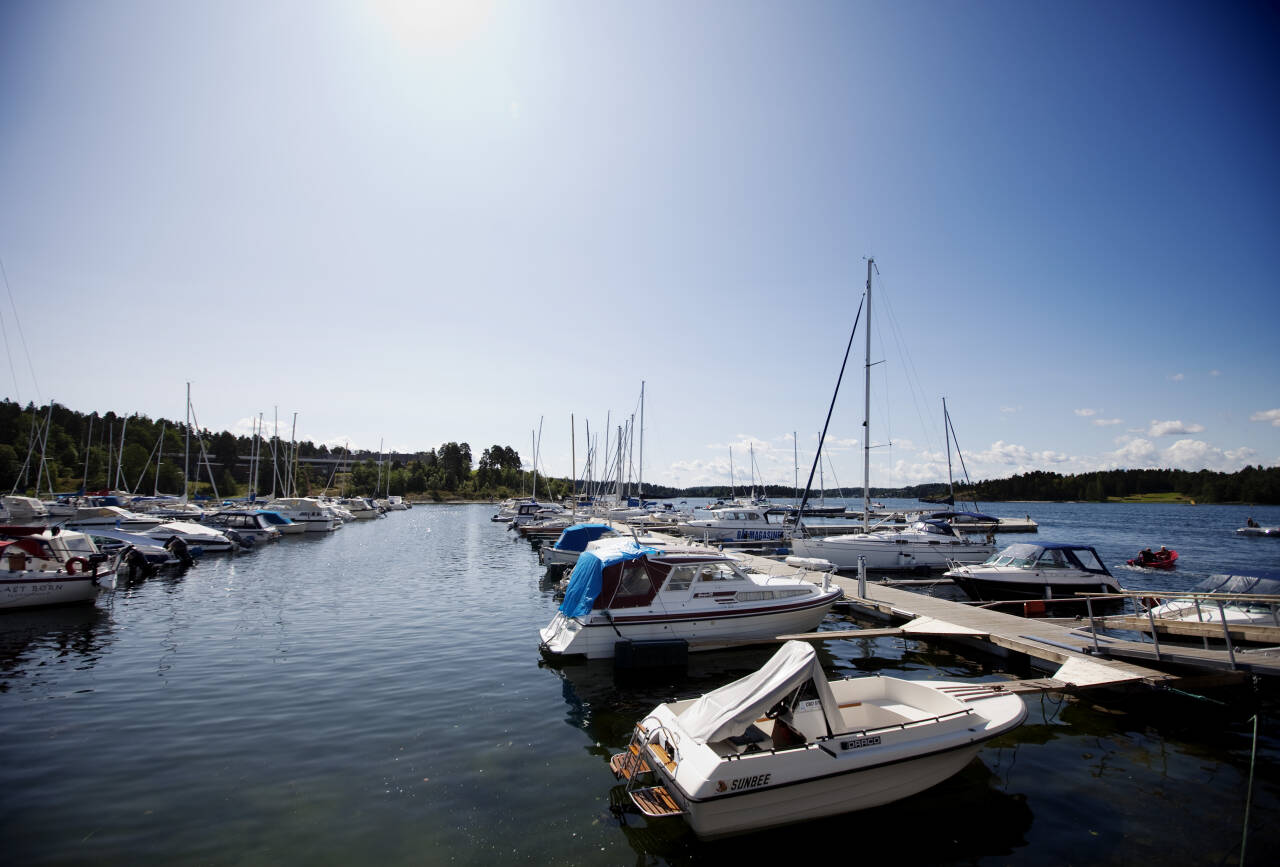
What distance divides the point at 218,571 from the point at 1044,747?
3539cm

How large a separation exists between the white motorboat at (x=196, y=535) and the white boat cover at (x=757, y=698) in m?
40.0

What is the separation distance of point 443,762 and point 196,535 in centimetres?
3726

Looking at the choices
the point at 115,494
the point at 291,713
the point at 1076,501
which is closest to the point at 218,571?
the point at 291,713

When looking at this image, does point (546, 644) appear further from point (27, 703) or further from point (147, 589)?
point (147, 589)

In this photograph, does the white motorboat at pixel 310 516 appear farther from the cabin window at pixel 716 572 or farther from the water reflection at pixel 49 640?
the cabin window at pixel 716 572

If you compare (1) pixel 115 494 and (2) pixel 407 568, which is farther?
(1) pixel 115 494

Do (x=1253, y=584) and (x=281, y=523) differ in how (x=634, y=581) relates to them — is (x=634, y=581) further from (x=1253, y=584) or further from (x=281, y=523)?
(x=281, y=523)

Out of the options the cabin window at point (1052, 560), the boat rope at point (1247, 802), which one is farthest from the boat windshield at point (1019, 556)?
the boat rope at point (1247, 802)

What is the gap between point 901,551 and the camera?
32062 millimetres

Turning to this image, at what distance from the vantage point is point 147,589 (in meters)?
25.7

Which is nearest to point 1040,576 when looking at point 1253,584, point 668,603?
point 1253,584

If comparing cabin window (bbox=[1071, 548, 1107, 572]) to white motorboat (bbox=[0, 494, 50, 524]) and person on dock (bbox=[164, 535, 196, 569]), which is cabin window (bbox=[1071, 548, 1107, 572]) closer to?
person on dock (bbox=[164, 535, 196, 569])

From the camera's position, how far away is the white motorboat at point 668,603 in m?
14.7

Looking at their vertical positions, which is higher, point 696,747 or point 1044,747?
point 696,747
